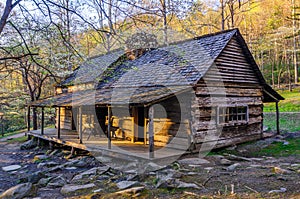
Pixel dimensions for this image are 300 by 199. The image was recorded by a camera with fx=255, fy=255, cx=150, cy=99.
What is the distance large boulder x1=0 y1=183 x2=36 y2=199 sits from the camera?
5.73 meters

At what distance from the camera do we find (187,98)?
9359mm

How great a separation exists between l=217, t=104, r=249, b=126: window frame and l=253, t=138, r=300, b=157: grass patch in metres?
1.49

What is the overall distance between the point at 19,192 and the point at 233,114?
833 centimetres

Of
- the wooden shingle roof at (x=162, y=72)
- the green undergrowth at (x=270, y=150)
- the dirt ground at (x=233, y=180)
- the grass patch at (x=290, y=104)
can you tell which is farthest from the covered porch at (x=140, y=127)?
the grass patch at (x=290, y=104)

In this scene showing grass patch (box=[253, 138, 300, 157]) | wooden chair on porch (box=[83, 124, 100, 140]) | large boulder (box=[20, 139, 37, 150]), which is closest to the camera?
grass patch (box=[253, 138, 300, 157])

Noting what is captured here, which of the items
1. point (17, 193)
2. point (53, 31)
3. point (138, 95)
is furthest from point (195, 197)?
point (53, 31)

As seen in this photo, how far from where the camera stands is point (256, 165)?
7398 millimetres

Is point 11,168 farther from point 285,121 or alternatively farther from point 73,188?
point 285,121

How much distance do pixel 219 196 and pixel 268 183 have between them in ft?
4.61

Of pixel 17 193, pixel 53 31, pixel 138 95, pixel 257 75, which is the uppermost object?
pixel 53 31

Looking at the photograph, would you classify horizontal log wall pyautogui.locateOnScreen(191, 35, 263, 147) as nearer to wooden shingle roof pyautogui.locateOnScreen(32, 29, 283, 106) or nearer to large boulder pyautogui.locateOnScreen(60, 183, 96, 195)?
wooden shingle roof pyautogui.locateOnScreen(32, 29, 283, 106)

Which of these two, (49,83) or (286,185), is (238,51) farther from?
(49,83)

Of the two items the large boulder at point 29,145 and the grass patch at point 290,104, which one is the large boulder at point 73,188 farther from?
the grass patch at point 290,104

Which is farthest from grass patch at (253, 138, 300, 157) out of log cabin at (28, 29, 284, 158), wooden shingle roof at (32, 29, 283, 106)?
wooden shingle roof at (32, 29, 283, 106)
